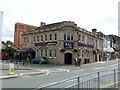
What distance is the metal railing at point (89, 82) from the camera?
731 cm

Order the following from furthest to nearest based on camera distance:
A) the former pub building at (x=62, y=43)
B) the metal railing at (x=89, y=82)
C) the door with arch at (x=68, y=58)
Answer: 1. the former pub building at (x=62, y=43)
2. the door with arch at (x=68, y=58)
3. the metal railing at (x=89, y=82)

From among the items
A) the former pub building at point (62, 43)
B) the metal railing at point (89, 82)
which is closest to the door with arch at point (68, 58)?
the former pub building at point (62, 43)

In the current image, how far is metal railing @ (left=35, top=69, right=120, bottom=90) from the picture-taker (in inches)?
288

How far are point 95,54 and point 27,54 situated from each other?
16.6 meters

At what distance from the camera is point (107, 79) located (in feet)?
40.7

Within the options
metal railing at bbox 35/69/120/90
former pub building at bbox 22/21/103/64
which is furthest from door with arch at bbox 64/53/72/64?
metal railing at bbox 35/69/120/90

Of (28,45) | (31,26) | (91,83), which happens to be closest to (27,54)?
(28,45)

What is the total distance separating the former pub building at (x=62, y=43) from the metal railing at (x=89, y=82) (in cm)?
3325

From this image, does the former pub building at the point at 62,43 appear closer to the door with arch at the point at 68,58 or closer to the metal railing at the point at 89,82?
the door with arch at the point at 68,58

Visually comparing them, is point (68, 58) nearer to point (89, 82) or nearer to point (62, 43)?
point (62, 43)

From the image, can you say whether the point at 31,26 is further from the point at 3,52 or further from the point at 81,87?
the point at 81,87

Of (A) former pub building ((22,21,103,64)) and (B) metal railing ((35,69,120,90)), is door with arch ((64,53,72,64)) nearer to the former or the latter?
(A) former pub building ((22,21,103,64))

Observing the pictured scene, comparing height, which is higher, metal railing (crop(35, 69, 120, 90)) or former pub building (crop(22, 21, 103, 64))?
former pub building (crop(22, 21, 103, 64))

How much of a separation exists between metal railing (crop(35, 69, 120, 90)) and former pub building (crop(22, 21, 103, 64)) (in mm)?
33248
